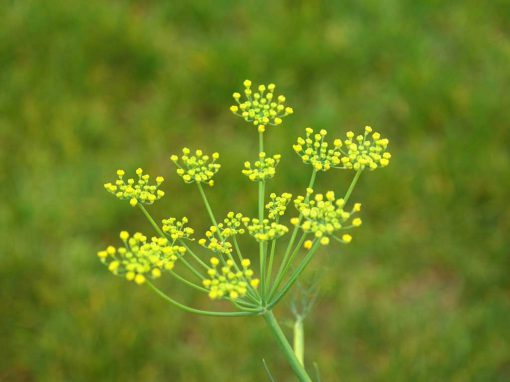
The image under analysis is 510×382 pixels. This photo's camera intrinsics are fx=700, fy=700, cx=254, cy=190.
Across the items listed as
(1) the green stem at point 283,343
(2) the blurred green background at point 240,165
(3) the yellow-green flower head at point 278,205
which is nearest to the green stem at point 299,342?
(1) the green stem at point 283,343

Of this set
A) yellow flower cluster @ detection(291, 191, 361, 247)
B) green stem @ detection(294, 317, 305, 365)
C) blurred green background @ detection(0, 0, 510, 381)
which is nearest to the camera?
yellow flower cluster @ detection(291, 191, 361, 247)

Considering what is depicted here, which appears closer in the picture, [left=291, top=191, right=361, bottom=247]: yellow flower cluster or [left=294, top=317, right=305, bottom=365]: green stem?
[left=291, top=191, right=361, bottom=247]: yellow flower cluster

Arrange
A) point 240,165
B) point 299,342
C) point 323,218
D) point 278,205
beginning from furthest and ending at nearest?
point 240,165
point 299,342
point 278,205
point 323,218

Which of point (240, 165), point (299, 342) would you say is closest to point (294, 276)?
point (299, 342)

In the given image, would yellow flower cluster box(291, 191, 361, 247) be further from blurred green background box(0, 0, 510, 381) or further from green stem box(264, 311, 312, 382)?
blurred green background box(0, 0, 510, 381)

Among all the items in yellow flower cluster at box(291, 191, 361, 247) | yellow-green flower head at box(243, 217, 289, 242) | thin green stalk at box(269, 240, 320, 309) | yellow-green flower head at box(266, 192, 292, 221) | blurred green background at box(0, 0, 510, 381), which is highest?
yellow flower cluster at box(291, 191, 361, 247)

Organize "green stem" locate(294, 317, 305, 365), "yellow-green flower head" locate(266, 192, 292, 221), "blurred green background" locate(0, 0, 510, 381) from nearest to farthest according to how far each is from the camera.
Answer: "yellow-green flower head" locate(266, 192, 292, 221) < "green stem" locate(294, 317, 305, 365) < "blurred green background" locate(0, 0, 510, 381)

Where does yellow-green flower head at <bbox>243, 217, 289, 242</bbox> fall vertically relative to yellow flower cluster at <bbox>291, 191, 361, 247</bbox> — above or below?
below

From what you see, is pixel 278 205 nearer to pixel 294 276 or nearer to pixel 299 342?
pixel 294 276

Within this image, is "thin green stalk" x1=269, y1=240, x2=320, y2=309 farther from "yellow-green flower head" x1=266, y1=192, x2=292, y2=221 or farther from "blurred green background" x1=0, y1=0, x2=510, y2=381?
"blurred green background" x1=0, y1=0, x2=510, y2=381

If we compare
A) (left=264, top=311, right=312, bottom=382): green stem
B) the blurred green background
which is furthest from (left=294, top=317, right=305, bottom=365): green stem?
the blurred green background
